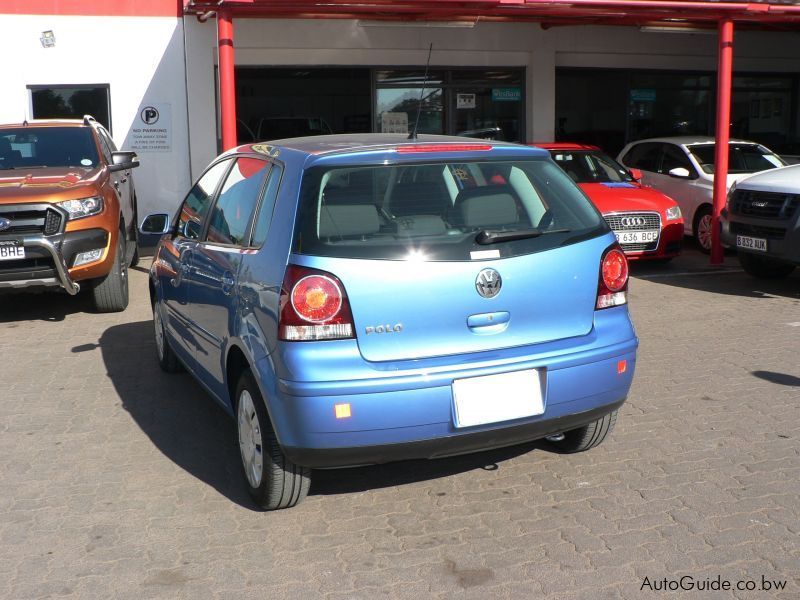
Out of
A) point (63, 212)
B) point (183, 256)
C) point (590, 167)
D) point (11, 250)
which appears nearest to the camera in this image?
point (183, 256)

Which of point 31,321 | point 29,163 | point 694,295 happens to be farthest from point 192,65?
point 694,295

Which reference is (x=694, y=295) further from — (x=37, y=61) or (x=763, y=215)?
(x=37, y=61)

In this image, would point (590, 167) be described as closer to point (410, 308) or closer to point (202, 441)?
point (202, 441)

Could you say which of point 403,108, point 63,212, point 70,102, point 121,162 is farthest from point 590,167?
point 70,102

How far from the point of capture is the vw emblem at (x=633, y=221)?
10.5m

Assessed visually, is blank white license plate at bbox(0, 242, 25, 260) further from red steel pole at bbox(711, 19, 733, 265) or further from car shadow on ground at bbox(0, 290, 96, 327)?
red steel pole at bbox(711, 19, 733, 265)

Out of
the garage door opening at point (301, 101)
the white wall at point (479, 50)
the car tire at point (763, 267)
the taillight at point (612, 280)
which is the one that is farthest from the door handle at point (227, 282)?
the garage door opening at point (301, 101)

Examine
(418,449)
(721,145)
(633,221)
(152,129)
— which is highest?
(152,129)

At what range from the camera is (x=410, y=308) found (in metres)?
3.72

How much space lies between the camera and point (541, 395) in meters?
3.90

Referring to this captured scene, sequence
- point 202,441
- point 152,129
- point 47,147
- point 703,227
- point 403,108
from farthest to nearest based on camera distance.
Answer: point 403,108 → point 152,129 → point 703,227 → point 47,147 → point 202,441

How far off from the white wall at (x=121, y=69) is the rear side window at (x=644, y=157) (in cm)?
659

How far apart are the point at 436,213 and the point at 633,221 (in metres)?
7.07

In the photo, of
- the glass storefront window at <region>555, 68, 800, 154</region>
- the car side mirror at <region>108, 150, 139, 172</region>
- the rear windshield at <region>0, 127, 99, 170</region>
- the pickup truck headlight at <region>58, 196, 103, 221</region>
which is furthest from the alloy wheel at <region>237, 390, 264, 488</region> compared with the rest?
the glass storefront window at <region>555, 68, 800, 154</region>
